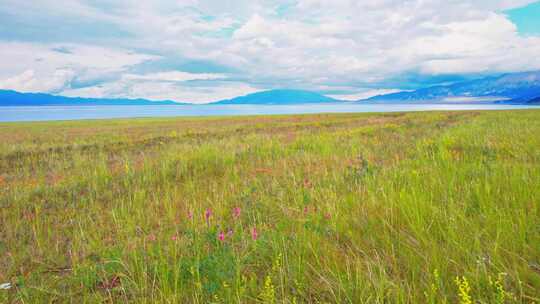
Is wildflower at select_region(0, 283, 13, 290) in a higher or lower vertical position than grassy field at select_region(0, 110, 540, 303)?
lower

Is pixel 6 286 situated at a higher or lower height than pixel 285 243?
lower

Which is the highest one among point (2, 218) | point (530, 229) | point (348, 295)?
point (530, 229)

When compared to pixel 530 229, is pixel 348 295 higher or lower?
lower

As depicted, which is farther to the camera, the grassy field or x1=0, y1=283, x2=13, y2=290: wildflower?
x1=0, y1=283, x2=13, y2=290: wildflower

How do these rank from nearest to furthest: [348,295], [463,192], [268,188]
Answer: [348,295] < [463,192] < [268,188]

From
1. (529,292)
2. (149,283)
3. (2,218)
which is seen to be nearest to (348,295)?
(529,292)

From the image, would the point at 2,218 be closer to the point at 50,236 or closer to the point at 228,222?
the point at 50,236

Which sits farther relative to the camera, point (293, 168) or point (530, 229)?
point (293, 168)

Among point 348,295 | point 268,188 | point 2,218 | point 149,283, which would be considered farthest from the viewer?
point 268,188

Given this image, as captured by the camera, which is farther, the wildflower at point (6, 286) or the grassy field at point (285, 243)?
the wildflower at point (6, 286)

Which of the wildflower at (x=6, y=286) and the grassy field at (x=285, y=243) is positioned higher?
the grassy field at (x=285, y=243)

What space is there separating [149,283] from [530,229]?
2939mm

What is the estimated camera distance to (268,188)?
479 cm

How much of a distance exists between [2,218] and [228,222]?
11.8 ft
